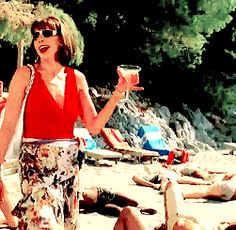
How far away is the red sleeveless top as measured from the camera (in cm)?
344

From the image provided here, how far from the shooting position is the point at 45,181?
11.5 feet

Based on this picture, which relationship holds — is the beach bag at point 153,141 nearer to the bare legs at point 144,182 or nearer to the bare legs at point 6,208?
the bare legs at point 144,182

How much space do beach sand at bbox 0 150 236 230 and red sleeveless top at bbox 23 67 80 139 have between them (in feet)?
5.25

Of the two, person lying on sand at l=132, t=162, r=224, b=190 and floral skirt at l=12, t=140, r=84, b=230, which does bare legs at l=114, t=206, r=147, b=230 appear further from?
person lying on sand at l=132, t=162, r=224, b=190

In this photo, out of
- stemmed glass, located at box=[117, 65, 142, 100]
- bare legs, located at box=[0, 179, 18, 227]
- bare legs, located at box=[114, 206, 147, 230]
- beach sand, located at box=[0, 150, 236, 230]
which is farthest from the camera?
beach sand, located at box=[0, 150, 236, 230]

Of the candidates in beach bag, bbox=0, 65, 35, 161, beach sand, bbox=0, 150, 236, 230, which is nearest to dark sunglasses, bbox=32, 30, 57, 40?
beach bag, bbox=0, 65, 35, 161

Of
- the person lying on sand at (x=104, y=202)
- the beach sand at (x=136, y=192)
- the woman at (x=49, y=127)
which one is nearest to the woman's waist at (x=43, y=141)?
the woman at (x=49, y=127)

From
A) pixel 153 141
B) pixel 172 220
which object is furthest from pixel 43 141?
pixel 153 141

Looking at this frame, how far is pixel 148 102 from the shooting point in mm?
21297

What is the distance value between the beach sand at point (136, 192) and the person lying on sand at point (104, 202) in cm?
7

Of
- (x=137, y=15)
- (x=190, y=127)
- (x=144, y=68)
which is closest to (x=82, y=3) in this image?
(x=137, y=15)

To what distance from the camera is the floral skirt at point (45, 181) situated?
3.48 metres

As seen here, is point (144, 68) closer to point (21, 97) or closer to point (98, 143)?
point (98, 143)

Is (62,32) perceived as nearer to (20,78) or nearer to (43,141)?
(20,78)
